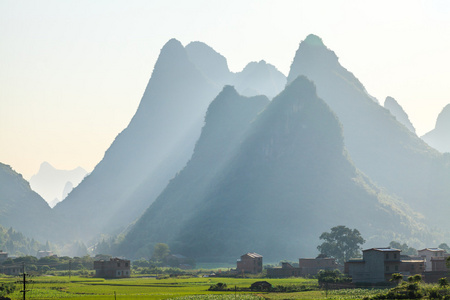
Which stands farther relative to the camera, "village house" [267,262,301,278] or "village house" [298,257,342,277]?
"village house" [298,257,342,277]

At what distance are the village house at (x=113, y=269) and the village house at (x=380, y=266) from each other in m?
59.1

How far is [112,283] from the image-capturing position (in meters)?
138

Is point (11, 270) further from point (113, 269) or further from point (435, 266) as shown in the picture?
point (435, 266)

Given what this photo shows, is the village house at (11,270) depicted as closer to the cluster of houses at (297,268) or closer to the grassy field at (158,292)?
the grassy field at (158,292)

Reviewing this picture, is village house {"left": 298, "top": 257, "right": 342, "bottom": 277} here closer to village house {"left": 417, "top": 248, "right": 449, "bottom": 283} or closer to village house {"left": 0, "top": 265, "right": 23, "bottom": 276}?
village house {"left": 417, "top": 248, "right": 449, "bottom": 283}

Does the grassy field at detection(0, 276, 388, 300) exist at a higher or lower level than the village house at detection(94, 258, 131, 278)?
lower

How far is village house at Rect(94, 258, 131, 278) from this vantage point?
164750mm

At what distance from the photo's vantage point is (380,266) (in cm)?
12544

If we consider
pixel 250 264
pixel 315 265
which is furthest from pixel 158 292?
pixel 315 265

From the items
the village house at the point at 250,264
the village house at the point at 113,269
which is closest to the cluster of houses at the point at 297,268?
the village house at the point at 250,264

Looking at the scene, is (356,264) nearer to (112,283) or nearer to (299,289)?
(299,289)

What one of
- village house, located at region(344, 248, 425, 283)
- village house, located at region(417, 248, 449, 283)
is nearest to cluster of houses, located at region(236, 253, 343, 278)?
village house, located at region(417, 248, 449, 283)

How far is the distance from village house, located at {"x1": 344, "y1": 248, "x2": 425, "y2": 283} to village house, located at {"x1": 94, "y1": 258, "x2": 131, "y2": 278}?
194 ft

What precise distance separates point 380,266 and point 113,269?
6641cm
